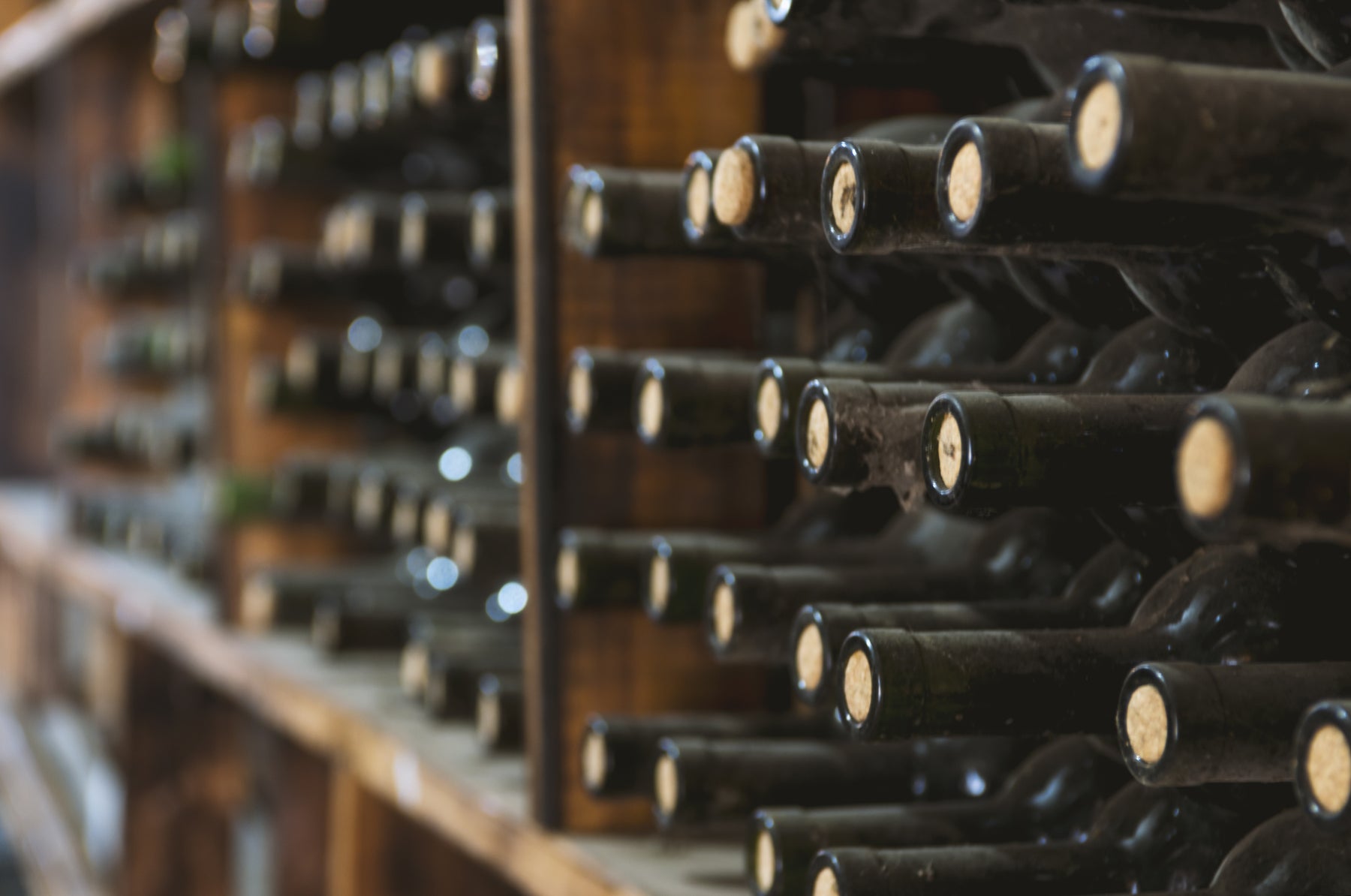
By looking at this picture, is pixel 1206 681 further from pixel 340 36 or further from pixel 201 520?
pixel 201 520

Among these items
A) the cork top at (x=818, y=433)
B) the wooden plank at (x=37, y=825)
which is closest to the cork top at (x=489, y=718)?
the cork top at (x=818, y=433)

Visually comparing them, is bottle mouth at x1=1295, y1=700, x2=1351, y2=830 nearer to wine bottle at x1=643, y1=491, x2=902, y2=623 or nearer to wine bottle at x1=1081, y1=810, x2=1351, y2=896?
wine bottle at x1=1081, y1=810, x2=1351, y2=896

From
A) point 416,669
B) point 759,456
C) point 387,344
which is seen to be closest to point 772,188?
point 759,456

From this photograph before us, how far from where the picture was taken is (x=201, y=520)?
67.9 inches

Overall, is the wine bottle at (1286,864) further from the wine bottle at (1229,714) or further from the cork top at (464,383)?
the cork top at (464,383)

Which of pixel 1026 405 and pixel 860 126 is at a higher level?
pixel 860 126

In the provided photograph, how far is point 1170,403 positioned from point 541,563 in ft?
1.36

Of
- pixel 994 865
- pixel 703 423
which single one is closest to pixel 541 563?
pixel 703 423

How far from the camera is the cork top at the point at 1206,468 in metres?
0.30

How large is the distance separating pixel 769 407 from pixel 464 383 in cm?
47

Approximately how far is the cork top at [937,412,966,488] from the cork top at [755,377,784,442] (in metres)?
0.11

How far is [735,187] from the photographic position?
50cm

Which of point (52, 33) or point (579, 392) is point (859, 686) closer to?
point (579, 392)

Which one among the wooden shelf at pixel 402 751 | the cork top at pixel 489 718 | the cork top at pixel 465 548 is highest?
the cork top at pixel 465 548
